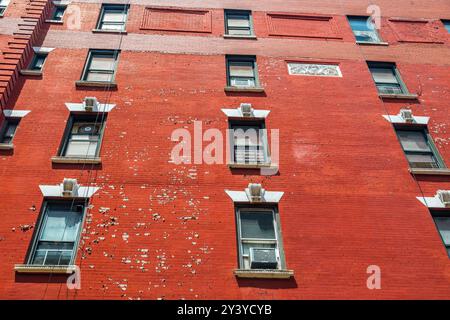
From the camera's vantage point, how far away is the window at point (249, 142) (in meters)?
12.4

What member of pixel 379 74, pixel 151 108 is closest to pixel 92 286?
pixel 151 108

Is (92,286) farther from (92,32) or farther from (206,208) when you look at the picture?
(92,32)

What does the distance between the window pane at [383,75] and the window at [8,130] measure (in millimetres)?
12512

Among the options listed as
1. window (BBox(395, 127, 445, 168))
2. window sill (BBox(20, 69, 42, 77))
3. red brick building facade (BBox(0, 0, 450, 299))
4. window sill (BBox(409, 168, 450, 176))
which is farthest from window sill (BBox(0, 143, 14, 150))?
window (BBox(395, 127, 445, 168))

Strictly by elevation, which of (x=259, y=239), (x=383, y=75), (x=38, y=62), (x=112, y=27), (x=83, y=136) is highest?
(x=112, y=27)

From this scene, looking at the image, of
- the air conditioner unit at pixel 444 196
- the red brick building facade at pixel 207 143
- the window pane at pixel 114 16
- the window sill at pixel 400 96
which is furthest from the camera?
the window pane at pixel 114 16

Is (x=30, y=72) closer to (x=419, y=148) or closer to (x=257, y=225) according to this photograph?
(x=257, y=225)

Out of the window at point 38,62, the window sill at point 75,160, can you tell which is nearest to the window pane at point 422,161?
the window sill at point 75,160

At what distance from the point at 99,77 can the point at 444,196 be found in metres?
11.6

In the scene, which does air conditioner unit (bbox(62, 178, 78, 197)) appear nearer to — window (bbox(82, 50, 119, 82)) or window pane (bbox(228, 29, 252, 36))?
window (bbox(82, 50, 119, 82))

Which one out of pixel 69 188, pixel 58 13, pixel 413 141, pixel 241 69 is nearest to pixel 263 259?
pixel 69 188

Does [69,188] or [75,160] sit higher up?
[75,160]

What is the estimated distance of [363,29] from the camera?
18.0 m

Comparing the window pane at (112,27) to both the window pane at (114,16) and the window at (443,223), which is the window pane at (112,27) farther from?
the window at (443,223)
